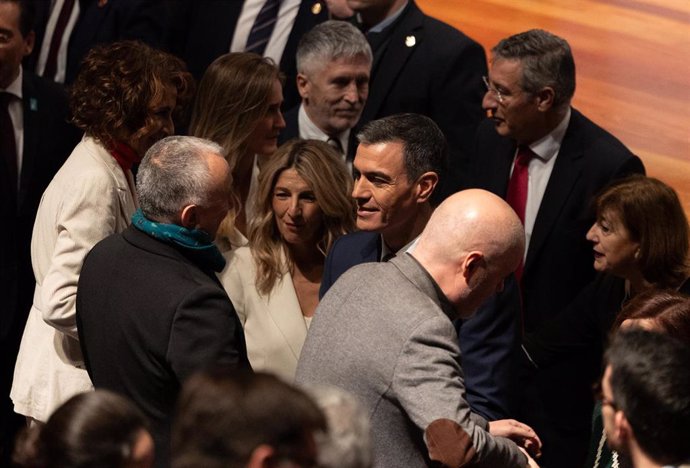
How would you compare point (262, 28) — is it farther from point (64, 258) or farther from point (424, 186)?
point (64, 258)

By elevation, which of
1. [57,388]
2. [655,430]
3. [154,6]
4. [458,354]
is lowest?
[57,388]

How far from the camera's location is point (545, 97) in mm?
5262

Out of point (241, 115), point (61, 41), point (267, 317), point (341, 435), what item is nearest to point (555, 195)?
point (241, 115)

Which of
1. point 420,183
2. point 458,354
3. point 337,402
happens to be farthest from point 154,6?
point 337,402

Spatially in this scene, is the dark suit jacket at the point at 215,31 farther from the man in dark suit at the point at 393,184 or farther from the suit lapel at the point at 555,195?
the man in dark suit at the point at 393,184

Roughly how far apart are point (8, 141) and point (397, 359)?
2.78 meters

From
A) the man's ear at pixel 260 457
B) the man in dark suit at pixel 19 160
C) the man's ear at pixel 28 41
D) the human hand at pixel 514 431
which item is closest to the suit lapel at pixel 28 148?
the man in dark suit at pixel 19 160

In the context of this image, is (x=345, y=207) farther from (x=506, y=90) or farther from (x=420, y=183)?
(x=506, y=90)

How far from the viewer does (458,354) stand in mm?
3207

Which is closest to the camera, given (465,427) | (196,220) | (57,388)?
(465,427)

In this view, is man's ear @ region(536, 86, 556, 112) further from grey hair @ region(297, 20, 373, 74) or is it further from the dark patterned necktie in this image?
the dark patterned necktie

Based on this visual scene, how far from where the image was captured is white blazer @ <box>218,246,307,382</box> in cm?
435

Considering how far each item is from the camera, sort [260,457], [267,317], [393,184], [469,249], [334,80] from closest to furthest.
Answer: [260,457]
[469,249]
[393,184]
[267,317]
[334,80]

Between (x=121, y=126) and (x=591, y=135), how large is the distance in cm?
203
